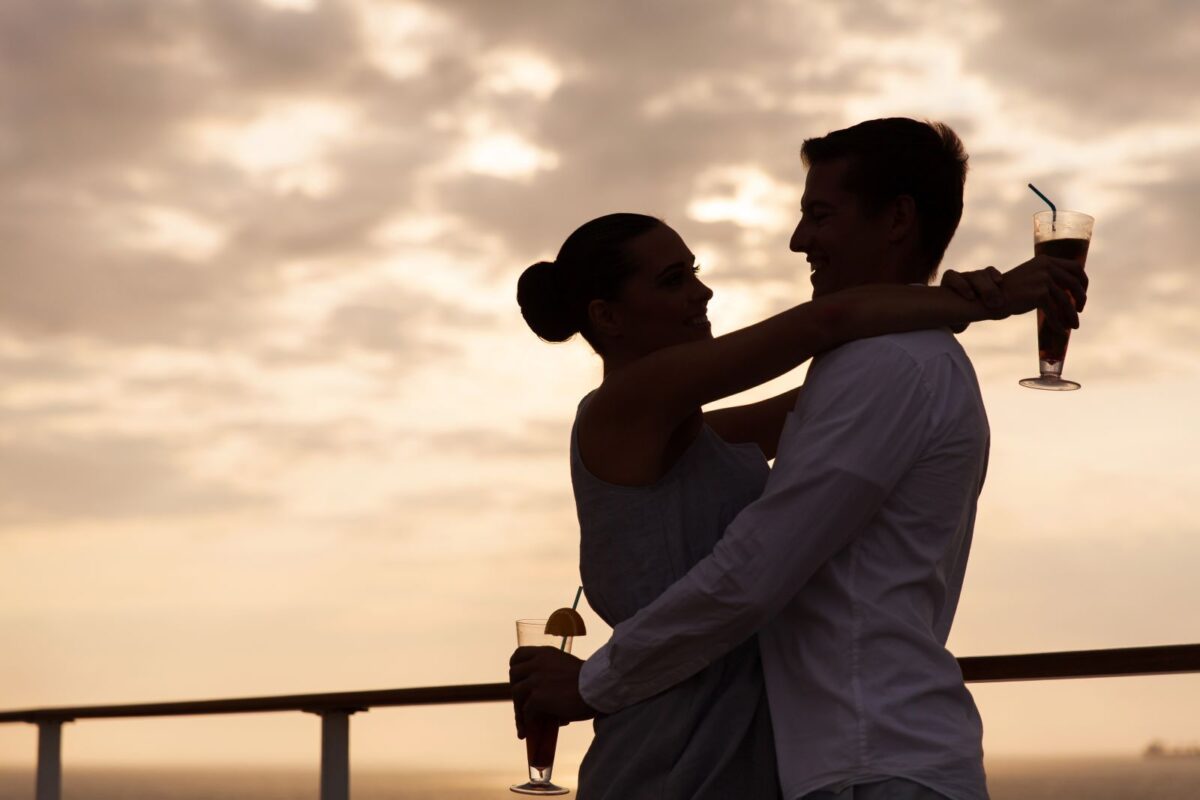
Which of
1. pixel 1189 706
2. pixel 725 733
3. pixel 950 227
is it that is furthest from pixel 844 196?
pixel 1189 706

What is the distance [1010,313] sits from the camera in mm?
1763

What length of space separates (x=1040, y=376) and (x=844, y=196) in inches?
16.4

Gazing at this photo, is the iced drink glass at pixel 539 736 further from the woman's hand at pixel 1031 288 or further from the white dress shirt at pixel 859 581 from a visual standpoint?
the woman's hand at pixel 1031 288

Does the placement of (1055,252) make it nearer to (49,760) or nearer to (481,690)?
(481,690)

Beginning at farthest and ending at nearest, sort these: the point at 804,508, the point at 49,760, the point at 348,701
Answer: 1. the point at 49,760
2. the point at 348,701
3. the point at 804,508

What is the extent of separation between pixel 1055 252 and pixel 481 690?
5.15ft

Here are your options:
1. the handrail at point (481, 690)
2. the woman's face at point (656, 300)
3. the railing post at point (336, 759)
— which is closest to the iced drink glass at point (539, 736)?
the woman's face at point (656, 300)

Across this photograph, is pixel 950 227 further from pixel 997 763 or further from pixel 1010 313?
pixel 997 763

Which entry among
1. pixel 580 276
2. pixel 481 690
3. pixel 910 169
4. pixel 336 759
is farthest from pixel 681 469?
pixel 336 759

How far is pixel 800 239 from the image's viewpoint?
1909 mm

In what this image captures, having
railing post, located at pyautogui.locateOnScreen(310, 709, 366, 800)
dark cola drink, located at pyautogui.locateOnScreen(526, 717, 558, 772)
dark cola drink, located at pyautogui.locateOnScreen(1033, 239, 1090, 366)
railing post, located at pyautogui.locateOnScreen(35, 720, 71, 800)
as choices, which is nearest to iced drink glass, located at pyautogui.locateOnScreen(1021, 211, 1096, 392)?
dark cola drink, located at pyautogui.locateOnScreen(1033, 239, 1090, 366)

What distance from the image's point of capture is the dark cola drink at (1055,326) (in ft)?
6.33

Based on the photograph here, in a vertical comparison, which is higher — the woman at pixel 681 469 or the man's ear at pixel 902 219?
the man's ear at pixel 902 219

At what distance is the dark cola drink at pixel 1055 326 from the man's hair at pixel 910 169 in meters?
0.13
